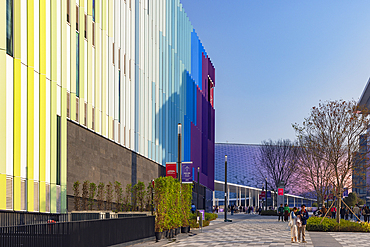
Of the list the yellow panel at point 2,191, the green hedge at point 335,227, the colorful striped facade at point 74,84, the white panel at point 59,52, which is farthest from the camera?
the green hedge at point 335,227

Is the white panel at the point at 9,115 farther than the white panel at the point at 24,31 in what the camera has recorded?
No

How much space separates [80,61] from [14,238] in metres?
17.1

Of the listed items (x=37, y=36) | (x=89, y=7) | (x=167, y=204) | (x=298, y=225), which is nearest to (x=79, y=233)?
(x=37, y=36)

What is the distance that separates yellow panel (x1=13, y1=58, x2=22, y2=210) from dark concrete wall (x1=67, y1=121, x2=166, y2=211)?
5.12 metres

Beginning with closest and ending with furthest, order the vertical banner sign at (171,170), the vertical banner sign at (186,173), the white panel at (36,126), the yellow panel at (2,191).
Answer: the yellow panel at (2,191) → the white panel at (36,126) → the vertical banner sign at (171,170) → the vertical banner sign at (186,173)

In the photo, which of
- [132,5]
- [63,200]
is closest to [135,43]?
[132,5]

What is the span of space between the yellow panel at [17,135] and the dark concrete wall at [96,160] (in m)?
5.12

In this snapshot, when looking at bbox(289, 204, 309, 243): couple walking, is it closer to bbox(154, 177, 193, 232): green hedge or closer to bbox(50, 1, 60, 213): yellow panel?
bbox(154, 177, 193, 232): green hedge

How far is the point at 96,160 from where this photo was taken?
3102 centimetres

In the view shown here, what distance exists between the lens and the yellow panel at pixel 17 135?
21234 millimetres

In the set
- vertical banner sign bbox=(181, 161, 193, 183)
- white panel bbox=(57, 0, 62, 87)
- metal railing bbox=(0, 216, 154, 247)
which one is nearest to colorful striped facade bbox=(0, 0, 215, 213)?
white panel bbox=(57, 0, 62, 87)

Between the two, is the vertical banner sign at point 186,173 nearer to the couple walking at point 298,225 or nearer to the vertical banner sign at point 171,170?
the vertical banner sign at point 171,170

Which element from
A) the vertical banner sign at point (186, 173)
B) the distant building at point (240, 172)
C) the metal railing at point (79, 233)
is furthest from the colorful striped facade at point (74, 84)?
the distant building at point (240, 172)

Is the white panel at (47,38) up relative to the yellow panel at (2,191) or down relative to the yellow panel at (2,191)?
up
